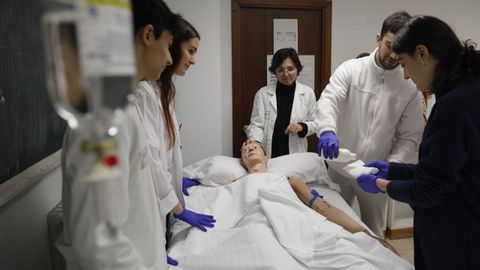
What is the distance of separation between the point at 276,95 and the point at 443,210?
176cm

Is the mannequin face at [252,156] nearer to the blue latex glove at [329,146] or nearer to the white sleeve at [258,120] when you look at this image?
the white sleeve at [258,120]

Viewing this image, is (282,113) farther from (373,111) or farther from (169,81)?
(169,81)

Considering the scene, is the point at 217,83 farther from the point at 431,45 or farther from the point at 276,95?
the point at 431,45

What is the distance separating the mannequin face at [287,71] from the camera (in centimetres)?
262

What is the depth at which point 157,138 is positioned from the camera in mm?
1370

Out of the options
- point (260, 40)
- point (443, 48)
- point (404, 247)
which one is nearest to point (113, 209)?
point (443, 48)

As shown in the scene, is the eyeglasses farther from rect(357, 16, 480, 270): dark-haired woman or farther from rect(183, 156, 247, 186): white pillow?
rect(357, 16, 480, 270): dark-haired woman

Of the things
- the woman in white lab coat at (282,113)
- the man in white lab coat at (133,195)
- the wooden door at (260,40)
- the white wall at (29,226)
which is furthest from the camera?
the wooden door at (260,40)

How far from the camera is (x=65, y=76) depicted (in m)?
0.29

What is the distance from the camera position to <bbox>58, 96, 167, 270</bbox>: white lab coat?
13.9 inches

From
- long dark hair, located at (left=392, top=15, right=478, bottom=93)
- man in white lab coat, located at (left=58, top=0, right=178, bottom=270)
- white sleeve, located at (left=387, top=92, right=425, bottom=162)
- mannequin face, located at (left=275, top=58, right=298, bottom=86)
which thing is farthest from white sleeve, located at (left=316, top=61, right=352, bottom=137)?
man in white lab coat, located at (left=58, top=0, right=178, bottom=270)

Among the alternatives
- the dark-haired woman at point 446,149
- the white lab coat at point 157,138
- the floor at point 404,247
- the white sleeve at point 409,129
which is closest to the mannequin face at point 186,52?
the white lab coat at point 157,138

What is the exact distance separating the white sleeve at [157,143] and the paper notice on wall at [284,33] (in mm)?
1897

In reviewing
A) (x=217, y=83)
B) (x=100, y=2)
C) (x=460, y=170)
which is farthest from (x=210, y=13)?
(x=100, y=2)
